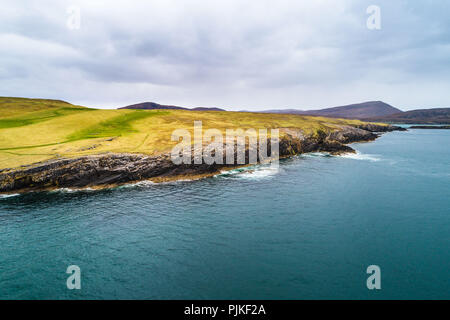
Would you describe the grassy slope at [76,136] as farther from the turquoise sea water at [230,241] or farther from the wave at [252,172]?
the wave at [252,172]

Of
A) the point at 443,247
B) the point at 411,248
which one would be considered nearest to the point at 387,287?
the point at 411,248

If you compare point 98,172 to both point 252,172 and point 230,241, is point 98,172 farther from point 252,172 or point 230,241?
point 230,241

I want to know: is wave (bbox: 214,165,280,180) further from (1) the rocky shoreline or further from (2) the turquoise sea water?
(2) the turquoise sea water

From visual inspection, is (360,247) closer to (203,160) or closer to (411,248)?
(411,248)

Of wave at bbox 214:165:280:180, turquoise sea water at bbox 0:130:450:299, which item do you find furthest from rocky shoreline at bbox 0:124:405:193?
turquoise sea water at bbox 0:130:450:299

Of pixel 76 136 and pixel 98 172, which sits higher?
pixel 76 136

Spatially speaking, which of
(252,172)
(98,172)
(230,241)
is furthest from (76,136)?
(230,241)

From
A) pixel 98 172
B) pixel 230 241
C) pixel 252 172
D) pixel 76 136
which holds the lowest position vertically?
pixel 230 241

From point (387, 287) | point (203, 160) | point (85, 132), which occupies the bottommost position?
point (387, 287)
